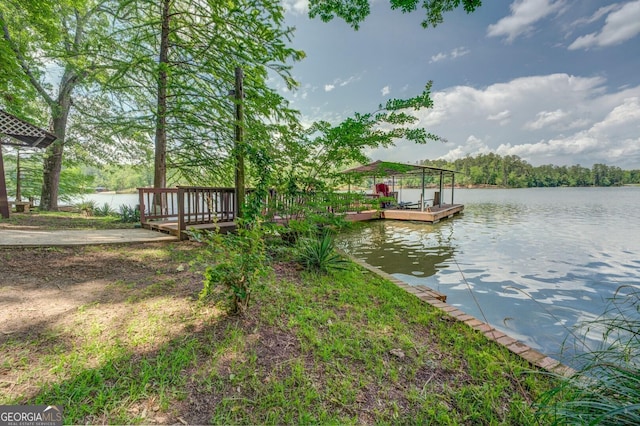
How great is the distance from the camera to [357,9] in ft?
15.6

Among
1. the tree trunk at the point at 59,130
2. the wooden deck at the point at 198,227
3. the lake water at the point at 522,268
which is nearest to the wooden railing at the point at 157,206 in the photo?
the wooden deck at the point at 198,227

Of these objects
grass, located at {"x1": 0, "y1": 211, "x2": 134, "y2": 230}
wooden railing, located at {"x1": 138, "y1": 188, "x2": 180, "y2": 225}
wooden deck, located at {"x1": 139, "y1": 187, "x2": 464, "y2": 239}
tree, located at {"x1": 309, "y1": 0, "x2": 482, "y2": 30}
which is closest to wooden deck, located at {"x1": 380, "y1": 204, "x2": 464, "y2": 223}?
wooden deck, located at {"x1": 139, "y1": 187, "x2": 464, "y2": 239}

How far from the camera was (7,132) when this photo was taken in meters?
6.10

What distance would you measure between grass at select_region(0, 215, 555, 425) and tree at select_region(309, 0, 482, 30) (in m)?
4.79

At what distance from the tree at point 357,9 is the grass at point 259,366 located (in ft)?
15.7

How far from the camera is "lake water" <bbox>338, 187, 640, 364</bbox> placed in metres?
3.32

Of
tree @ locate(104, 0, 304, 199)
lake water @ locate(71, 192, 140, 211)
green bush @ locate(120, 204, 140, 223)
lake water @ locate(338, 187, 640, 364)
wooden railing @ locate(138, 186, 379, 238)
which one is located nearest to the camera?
lake water @ locate(338, 187, 640, 364)

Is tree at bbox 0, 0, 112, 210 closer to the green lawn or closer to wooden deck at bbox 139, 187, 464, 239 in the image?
wooden deck at bbox 139, 187, 464, 239

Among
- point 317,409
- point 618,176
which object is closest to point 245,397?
point 317,409

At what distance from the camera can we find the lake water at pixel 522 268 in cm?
332

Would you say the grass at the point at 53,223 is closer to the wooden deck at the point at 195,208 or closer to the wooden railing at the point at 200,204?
the wooden deck at the point at 195,208

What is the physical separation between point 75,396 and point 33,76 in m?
13.8

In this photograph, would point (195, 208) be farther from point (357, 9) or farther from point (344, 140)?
point (357, 9)

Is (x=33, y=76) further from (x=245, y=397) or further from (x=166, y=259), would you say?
(x=245, y=397)
